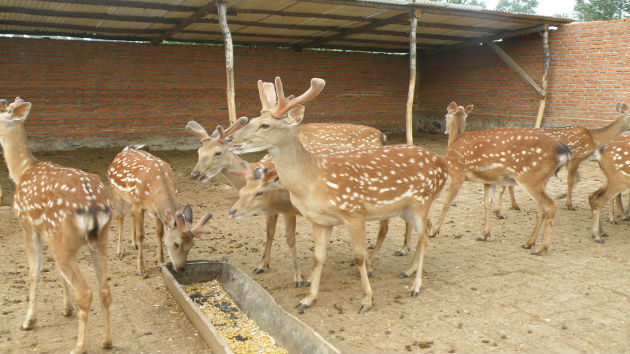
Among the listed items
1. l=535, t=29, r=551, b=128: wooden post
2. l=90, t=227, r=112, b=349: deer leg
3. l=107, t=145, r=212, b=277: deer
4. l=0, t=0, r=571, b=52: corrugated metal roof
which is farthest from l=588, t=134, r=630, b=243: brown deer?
l=535, t=29, r=551, b=128: wooden post

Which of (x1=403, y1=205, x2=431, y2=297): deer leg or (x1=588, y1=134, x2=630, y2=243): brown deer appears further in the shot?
(x1=588, y1=134, x2=630, y2=243): brown deer

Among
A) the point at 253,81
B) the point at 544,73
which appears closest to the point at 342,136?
the point at 253,81

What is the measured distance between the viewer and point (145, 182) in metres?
4.73

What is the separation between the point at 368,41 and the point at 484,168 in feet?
30.1

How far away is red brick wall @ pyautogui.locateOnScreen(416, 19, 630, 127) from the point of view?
11016 millimetres

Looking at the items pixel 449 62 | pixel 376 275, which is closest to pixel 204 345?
pixel 376 275

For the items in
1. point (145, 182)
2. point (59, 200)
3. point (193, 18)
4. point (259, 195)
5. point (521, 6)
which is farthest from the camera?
point (521, 6)

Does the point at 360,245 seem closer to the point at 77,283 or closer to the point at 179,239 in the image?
the point at 179,239

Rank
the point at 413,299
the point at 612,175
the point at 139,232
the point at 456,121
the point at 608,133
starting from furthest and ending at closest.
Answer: the point at 608,133 → the point at 456,121 → the point at 612,175 → the point at 139,232 → the point at 413,299

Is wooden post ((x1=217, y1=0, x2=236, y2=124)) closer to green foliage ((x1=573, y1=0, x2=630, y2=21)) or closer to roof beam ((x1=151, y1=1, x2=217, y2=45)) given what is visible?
roof beam ((x1=151, y1=1, x2=217, y2=45))

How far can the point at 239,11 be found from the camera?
9.21 metres

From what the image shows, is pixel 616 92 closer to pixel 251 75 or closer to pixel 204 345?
pixel 251 75

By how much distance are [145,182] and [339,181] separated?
2109 millimetres

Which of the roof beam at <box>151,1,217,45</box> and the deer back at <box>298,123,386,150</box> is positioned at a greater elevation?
the roof beam at <box>151,1,217,45</box>
